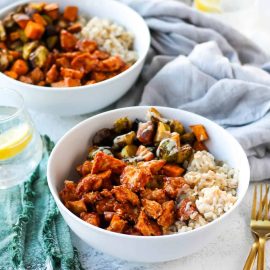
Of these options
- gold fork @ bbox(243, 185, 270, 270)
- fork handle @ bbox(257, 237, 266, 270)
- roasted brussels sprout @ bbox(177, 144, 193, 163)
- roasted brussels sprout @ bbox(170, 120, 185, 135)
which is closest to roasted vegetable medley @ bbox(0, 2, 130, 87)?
roasted brussels sprout @ bbox(170, 120, 185, 135)

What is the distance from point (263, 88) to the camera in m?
1.96

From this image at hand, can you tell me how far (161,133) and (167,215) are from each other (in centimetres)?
31

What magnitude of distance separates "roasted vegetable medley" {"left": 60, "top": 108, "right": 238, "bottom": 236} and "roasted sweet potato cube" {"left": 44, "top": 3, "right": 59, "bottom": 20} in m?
0.73

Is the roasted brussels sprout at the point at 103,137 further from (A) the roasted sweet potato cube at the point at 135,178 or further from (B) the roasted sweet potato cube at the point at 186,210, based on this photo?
(B) the roasted sweet potato cube at the point at 186,210

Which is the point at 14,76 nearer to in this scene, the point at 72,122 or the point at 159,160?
the point at 72,122

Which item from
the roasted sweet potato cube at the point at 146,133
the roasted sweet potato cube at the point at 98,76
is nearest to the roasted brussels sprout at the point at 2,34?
the roasted sweet potato cube at the point at 98,76

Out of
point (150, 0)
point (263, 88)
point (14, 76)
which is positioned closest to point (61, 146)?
point (14, 76)

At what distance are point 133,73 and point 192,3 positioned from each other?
843 millimetres

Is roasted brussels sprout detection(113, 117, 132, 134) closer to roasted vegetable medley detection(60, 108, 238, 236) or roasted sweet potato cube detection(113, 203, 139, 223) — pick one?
roasted vegetable medley detection(60, 108, 238, 236)

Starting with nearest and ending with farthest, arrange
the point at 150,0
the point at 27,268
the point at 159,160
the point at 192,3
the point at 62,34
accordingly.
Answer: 1. the point at 27,268
2. the point at 159,160
3. the point at 62,34
4. the point at 150,0
5. the point at 192,3

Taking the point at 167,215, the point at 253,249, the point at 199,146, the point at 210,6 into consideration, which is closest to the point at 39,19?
the point at 210,6

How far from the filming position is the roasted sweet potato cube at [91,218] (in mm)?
1459

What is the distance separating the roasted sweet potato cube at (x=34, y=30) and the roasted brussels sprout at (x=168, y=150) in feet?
2.62

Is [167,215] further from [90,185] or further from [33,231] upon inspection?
[33,231]
